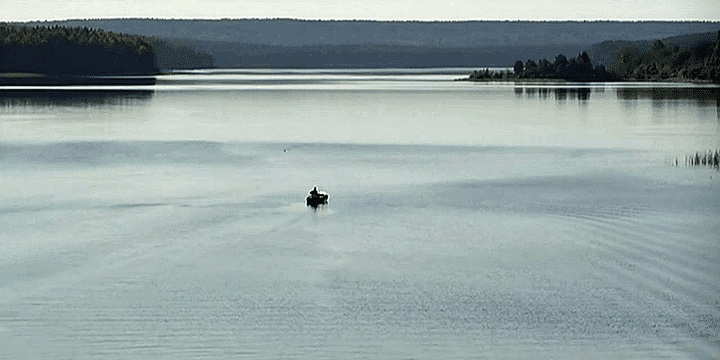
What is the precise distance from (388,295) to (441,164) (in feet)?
49.1

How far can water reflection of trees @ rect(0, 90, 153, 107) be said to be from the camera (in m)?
58.8

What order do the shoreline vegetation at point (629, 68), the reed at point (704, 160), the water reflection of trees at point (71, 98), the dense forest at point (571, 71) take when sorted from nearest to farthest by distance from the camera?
the reed at point (704, 160) → the water reflection of trees at point (71, 98) → the shoreline vegetation at point (629, 68) → the dense forest at point (571, 71)

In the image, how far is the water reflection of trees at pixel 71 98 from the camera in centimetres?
5878

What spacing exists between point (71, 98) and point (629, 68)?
207 feet

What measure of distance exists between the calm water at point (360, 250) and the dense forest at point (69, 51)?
3266 inches

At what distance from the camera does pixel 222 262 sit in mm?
14719

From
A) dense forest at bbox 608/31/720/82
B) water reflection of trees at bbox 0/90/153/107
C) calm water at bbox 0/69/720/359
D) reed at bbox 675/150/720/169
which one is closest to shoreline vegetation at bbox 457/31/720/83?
dense forest at bbox 608/31/720/82

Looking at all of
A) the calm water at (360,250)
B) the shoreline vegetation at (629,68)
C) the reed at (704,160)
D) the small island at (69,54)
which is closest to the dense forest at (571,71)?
the shoreline vegetation at (629,68)

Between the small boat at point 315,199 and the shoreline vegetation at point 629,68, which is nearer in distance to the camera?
the small boat at point 315,199

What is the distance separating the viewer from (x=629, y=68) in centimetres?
11031

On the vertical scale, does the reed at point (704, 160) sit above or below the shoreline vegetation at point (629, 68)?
below

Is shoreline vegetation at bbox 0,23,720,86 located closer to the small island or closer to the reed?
the small island

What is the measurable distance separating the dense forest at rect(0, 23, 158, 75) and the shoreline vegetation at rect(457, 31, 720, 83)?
38.0 m

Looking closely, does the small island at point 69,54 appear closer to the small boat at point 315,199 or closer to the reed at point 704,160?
the reed at point 704,160
